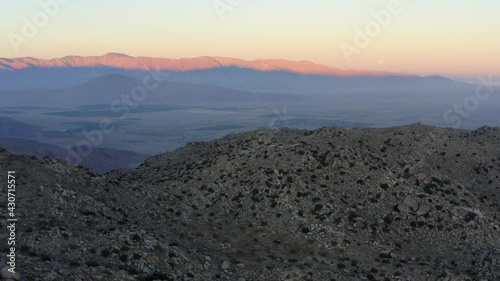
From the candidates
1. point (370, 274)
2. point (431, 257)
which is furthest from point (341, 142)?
point (370, 274)

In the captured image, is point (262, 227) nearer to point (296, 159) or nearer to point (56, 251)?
point (296, 159)

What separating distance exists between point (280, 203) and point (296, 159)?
8.63m

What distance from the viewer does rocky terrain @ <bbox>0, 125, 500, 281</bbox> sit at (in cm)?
2652

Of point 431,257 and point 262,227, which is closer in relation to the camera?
point 431,257

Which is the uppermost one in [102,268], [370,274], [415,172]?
[415,172]

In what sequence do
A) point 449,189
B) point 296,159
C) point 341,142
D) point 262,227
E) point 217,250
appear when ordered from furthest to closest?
point 341,142, point 296,159, point 449,189, point 262,227, point 217,250

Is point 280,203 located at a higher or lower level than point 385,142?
lower

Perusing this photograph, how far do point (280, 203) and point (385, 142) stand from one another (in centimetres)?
2351

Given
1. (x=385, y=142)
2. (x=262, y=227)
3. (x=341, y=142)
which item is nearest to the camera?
(x=262, y=227)

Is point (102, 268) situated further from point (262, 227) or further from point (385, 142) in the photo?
point (385, 142)

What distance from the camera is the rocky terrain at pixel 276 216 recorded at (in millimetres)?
26516

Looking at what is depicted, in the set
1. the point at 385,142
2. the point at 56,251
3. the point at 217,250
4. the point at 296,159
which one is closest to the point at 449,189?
the point at 385,142

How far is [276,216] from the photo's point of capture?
39.7 meters

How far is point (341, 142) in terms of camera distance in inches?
2095
